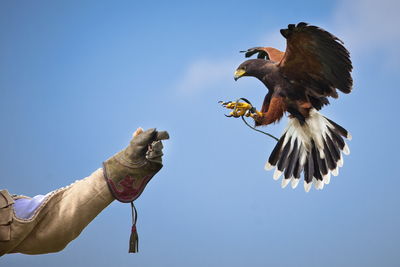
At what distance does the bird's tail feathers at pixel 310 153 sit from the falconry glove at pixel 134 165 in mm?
2527

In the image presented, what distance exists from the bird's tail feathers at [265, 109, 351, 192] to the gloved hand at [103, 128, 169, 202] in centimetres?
253

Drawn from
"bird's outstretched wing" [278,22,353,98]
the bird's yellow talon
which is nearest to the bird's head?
"bird's outstretched wing" [278,22,353,98]

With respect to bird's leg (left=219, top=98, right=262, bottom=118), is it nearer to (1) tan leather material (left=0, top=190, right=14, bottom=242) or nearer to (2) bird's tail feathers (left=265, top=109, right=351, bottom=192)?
(2) bird's tail feathers (left=265, top=109, right=351, bottom=192)

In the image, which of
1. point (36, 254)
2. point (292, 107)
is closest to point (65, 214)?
point (36, 254)

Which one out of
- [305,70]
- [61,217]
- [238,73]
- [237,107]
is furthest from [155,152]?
[238,73]

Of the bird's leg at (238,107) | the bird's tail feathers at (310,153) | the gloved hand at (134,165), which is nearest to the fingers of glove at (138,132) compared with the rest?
the gloved hand at (134,165)

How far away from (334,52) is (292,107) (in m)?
0.52

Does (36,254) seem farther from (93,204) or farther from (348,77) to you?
(348,77)

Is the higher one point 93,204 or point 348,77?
point 348,77

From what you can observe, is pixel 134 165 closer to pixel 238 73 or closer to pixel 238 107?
pixel 238 107

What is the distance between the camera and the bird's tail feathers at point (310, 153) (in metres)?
4.27

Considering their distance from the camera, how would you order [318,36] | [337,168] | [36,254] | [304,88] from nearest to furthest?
[36,254] → [318,36] → [304,88] → [337,168]

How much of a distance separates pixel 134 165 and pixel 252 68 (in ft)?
6.89

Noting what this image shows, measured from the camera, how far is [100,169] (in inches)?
77.4
